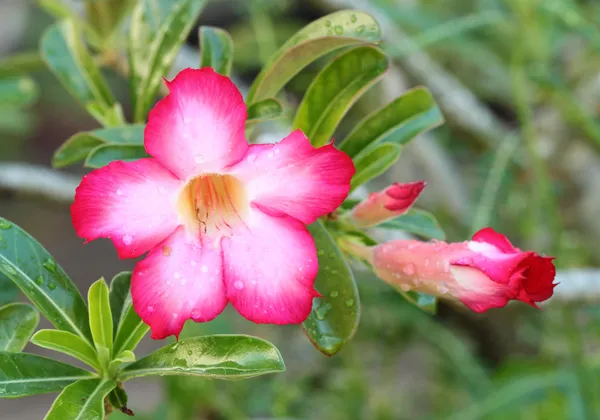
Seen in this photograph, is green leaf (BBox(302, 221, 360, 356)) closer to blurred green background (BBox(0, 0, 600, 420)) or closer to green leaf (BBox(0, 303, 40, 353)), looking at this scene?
green leaf (BBox(0, 303, 40, 353))

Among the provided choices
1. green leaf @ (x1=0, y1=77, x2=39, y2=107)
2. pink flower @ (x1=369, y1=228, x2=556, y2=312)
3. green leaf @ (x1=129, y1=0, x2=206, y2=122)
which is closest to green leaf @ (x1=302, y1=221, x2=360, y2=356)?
pink flower @ (x1=369, y1=228, x2=556, y2=312)

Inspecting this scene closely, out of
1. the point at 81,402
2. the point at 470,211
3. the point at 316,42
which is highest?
the point at 316,42

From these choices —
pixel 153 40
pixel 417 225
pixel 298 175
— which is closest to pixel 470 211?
pixel 417 225

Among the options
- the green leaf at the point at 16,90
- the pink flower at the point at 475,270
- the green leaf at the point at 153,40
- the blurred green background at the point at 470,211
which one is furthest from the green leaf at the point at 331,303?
the green leaf at the point at 16,90

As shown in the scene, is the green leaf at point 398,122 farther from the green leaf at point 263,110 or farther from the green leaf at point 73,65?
the green leaf at point 73,65

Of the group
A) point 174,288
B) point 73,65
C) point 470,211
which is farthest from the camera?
point 470,211

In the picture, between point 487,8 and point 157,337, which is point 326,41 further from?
point 487,8

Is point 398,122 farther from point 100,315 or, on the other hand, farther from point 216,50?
point 100,315
